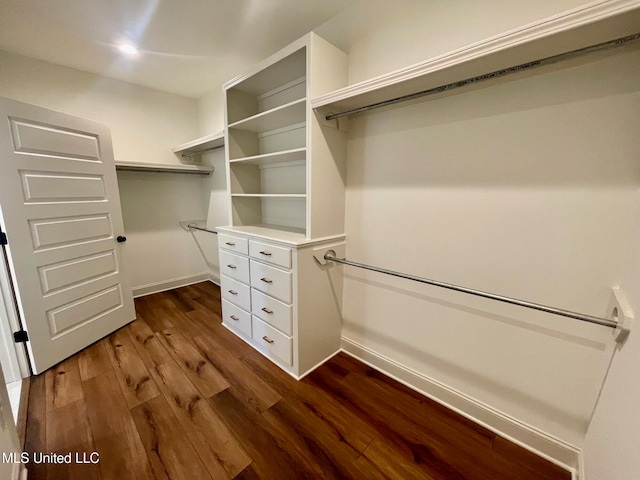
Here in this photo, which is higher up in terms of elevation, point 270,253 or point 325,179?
point 325,179

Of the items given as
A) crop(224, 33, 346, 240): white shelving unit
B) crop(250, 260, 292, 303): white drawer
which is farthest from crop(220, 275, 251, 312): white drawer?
crop(224, 33, 346, 240): white shelving unit

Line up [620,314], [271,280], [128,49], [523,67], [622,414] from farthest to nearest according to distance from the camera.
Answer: [128,49]
[271,280]
[523,67]
[620,314]
[622,414]

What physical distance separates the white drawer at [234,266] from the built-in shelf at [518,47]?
1.50m

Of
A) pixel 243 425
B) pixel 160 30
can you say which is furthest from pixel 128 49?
pixel 243 425

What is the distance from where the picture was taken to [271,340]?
Answer: 203 centimetres

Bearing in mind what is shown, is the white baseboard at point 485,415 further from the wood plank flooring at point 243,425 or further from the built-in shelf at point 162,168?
the built-in shelf at point 162,168

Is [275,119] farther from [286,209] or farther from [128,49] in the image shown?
[128,49]

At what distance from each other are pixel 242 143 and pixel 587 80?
7.88 feet

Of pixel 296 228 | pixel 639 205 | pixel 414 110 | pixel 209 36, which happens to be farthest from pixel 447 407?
pixel 209 36

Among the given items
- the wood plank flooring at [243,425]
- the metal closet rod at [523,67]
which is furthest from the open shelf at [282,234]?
the wood plank flooring at [243,425]

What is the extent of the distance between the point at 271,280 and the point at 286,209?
860 millimetres

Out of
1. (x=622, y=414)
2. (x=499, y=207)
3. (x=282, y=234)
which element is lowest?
(x=622, y=414)

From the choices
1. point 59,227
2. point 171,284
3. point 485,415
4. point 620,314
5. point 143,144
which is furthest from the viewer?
point 171,284

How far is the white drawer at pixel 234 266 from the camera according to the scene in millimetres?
2183
